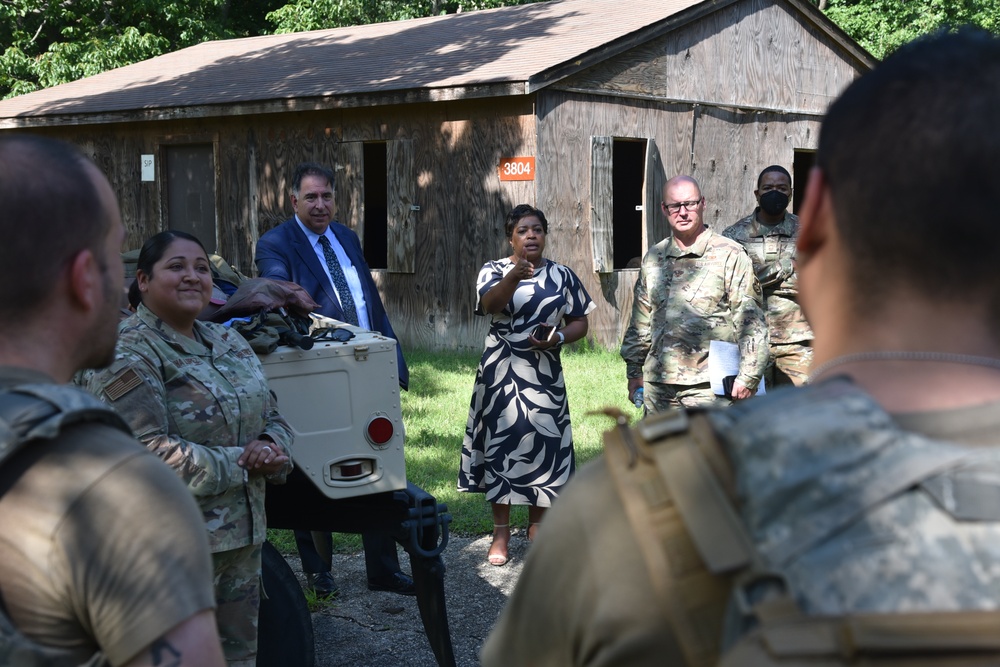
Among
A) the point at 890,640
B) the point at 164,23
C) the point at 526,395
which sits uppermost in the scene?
the point at 164,23

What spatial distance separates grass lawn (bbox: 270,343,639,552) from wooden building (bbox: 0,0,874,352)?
40.7 inches

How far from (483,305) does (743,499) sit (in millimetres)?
4951

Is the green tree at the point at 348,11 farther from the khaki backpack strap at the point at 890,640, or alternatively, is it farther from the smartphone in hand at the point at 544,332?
the khaki backpack strap at the point at 890,640

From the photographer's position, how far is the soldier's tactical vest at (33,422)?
146 centimetres

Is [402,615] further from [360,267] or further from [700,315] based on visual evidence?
[700,315]

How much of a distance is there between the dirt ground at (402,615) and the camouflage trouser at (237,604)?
4.03 feet

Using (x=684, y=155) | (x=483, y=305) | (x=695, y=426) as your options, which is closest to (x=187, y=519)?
(x=695, y=426)

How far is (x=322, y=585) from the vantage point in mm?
5387

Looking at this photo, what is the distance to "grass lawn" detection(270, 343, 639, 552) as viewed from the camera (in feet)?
22.1

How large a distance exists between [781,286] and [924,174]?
652cm

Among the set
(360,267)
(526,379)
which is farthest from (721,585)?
(360,267)

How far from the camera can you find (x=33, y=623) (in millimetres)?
1516

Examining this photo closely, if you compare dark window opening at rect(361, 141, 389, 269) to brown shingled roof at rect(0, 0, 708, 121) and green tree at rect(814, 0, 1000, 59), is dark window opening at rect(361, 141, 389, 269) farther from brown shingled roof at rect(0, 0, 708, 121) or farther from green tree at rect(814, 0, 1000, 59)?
green tree at rect(814, 0, 1000, 59)

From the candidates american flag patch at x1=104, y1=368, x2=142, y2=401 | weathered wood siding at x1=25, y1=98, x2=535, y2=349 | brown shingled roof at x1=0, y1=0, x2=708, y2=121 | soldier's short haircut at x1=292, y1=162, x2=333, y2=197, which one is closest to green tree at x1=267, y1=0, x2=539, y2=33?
brown shingled roof at x1=0, y1=0, x2=708, y2=121
